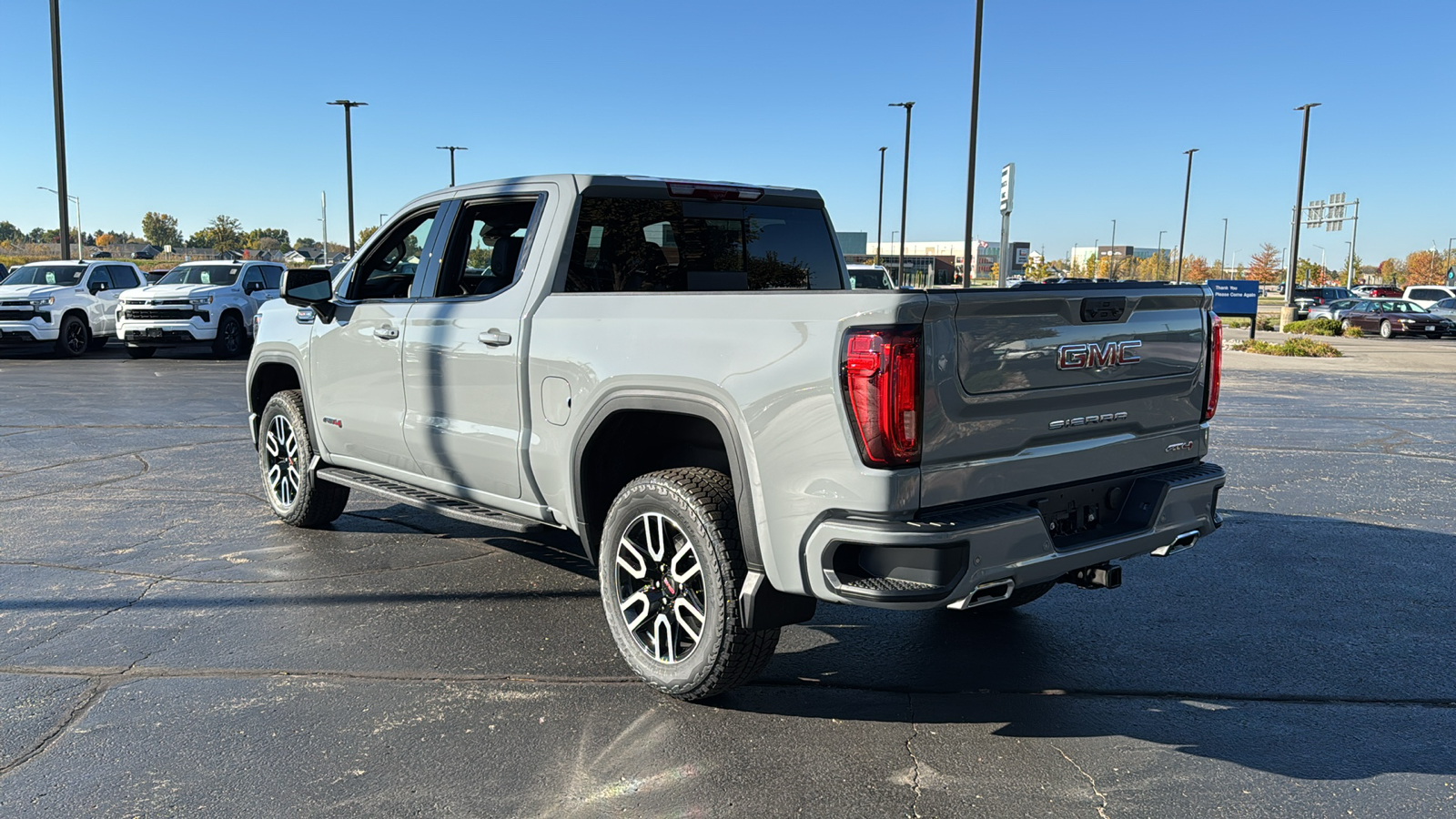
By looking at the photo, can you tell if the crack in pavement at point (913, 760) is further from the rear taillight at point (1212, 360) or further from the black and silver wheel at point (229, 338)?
the black and silver wheel at point (229, 338)

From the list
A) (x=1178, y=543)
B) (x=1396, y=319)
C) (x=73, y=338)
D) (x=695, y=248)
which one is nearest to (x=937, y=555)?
(x=1178, y=543)

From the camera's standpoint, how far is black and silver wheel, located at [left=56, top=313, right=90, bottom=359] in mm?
20781

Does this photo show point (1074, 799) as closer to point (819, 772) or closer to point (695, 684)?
point (819, 772)

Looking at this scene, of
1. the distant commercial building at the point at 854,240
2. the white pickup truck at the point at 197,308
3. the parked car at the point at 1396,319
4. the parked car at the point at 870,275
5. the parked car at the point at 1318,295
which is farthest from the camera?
the distant commercial building at the point at 854,240

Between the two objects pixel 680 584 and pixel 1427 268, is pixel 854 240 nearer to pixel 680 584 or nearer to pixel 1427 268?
pixel 1427 268

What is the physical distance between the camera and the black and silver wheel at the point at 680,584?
3.80 metres

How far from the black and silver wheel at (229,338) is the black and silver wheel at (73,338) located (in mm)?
2401

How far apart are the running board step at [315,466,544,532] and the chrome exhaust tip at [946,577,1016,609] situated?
203 centimetres

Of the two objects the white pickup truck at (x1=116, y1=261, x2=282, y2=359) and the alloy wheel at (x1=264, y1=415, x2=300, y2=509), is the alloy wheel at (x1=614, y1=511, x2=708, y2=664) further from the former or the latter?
the white pickup truck at (x1=116, y1=261, x2=282, y2=359)

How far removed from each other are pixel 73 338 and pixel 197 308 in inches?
119

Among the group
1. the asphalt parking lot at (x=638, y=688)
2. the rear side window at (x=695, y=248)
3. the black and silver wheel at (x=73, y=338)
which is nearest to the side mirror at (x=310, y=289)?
the asphalt parking lot at (x=638, y=688)

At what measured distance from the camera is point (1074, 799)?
3.35 metres

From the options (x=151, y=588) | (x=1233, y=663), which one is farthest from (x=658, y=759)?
(x=151, y=588)

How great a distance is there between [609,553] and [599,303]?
99 centimetres
